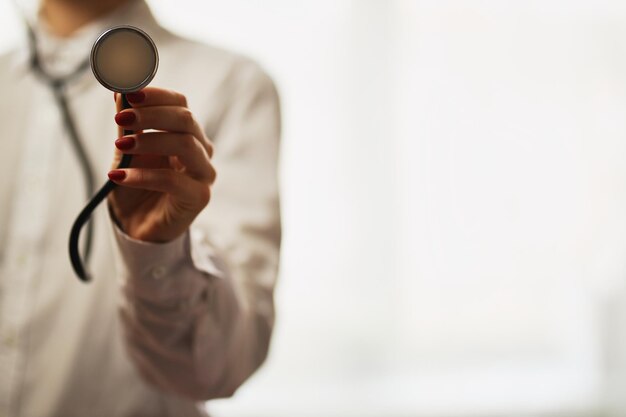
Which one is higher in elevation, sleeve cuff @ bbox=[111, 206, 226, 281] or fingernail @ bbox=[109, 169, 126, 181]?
fingernail @ bbox=[109, 169, 126, 181]

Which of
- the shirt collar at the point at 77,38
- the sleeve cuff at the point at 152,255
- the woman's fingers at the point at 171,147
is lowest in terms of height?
the sleeve cuff at the point at 152,255

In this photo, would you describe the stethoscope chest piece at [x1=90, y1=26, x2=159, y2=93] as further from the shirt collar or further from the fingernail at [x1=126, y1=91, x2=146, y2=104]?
the shirt collar

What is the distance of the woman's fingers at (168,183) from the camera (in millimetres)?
277

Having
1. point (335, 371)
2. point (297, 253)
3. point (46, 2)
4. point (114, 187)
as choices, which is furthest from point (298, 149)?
point (114, 187)

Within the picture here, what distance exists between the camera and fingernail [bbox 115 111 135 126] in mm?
259

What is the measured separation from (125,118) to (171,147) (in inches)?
1.0

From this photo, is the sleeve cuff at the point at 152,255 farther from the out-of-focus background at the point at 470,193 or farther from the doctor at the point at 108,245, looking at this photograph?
the out-of-focus background at the point at 470,193

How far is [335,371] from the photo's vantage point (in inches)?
40.4

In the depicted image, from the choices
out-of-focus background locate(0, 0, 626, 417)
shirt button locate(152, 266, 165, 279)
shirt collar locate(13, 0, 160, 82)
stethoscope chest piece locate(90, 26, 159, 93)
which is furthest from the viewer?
out-of-focus background locate(0, 0, 626, 417)

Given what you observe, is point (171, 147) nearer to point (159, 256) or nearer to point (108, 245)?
point (159, 256)

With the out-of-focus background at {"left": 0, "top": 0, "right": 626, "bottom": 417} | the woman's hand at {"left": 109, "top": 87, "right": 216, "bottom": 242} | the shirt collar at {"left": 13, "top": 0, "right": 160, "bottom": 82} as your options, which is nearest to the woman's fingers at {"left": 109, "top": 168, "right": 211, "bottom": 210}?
the woman's hand at {"left": 109, "top": 87, "right": 216, "bottom": 242}

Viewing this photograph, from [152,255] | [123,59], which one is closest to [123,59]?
[123,59]

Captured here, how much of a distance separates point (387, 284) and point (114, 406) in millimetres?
642

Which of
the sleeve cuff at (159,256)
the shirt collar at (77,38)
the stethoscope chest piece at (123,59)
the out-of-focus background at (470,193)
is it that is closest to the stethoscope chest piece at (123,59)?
the stethoscope chest piece at (123,59)
